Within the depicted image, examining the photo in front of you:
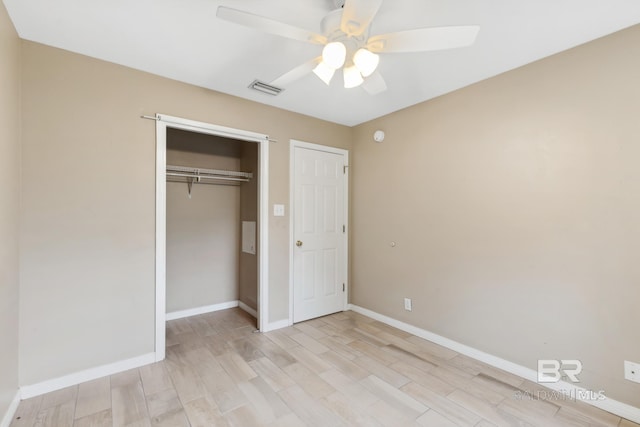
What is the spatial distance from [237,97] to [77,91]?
4.16 ft

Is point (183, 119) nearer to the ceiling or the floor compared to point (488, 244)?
nearer to the ceiling

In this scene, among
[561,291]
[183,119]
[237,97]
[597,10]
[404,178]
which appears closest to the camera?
[597,10]

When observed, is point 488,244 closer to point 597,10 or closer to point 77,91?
point 597,10

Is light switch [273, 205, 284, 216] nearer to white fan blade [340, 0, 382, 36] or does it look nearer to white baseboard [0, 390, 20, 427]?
white fan blade [340, 0, 382, 36]

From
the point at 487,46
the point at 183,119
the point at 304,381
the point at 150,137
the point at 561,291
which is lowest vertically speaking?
the point at 304,381

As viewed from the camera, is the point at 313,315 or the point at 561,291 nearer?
the point at 561,291

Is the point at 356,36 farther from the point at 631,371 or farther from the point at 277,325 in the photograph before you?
the point at 277,325

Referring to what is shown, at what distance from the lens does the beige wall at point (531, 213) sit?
6.07 feet

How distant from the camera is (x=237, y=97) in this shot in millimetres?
2916

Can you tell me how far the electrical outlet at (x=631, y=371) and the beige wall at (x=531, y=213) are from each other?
25mm

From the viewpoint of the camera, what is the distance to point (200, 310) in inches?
144

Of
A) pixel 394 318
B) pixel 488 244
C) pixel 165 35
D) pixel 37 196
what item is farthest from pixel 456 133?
pixel 37 196

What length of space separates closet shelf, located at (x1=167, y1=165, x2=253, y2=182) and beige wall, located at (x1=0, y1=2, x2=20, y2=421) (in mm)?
1311

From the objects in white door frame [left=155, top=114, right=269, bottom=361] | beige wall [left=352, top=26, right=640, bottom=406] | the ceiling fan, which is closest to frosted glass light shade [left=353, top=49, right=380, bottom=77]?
the ceiling fan
